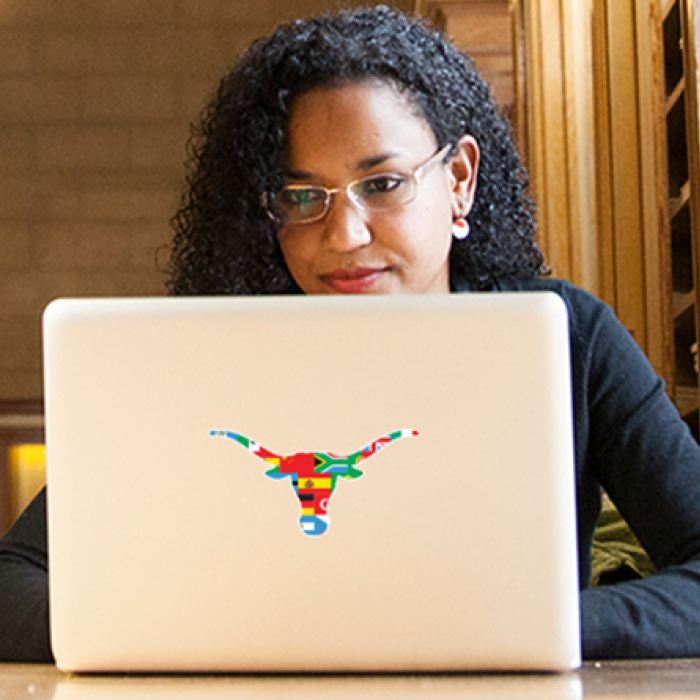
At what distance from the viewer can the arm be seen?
88cm

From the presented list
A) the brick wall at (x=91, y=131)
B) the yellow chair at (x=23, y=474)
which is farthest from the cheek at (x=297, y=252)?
the yellow chair at (x=23, y=474)

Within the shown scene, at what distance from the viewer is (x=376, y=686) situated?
0.72 m

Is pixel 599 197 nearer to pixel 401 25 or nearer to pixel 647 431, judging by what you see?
pixel 401 25

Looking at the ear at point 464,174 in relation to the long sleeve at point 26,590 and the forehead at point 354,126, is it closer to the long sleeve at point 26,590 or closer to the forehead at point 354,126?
the forehead at point 354,126

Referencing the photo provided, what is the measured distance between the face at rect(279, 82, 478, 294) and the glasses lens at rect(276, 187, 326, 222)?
10 mm

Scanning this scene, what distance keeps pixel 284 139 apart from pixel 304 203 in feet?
0.34

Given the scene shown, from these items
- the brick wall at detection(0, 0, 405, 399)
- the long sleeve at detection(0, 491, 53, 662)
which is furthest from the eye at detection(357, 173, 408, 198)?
the brick wall at detection(0, 0, 405, 399)

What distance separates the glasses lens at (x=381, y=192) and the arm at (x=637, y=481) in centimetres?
25

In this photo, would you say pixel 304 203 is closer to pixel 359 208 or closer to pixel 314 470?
pixel 359 208

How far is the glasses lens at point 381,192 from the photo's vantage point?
4.34ft

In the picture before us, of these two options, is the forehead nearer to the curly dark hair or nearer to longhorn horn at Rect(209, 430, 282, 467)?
the curly dark hair

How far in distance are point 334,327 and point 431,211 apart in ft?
2.16

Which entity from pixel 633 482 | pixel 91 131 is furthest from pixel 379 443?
pixel 91 131

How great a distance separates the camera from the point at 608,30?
257 cm
